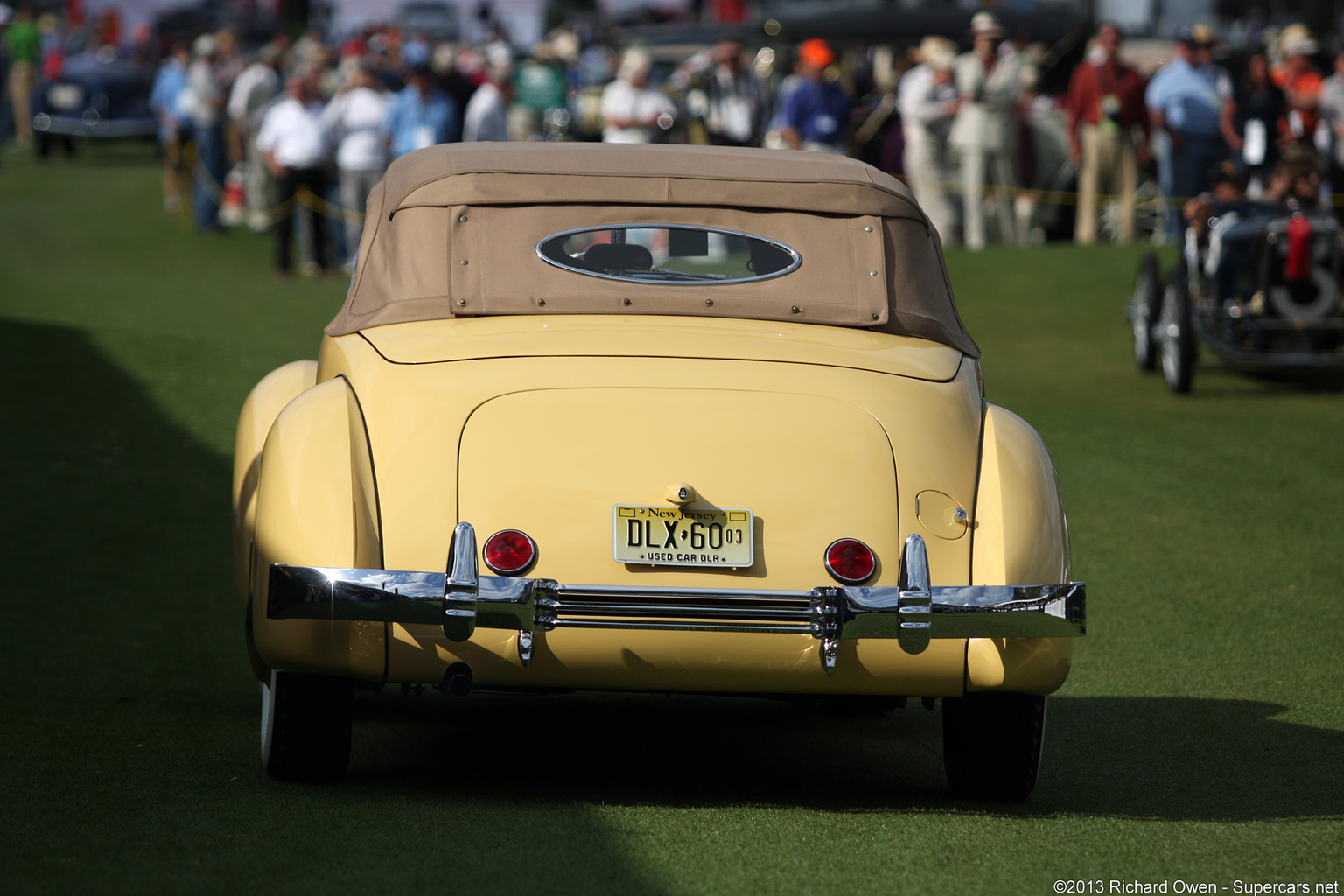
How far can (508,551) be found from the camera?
404cm

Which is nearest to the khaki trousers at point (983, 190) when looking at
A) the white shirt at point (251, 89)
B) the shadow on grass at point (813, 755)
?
the white shirt at point (251, 89)

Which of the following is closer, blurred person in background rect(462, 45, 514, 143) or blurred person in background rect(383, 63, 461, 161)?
blurred person in background rect(383, 63, 461, 161)

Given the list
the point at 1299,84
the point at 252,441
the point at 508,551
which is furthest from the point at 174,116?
the point at 508,551

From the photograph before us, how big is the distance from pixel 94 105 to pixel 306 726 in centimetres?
2732

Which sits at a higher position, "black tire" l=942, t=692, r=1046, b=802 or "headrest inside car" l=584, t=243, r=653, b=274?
"headrest inside car" l=584, t=243, r=653, b=274

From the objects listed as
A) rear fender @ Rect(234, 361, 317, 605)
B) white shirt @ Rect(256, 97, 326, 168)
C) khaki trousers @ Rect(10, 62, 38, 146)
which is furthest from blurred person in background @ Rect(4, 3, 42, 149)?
rear fender @ Rect(234, 361, 317, 605)

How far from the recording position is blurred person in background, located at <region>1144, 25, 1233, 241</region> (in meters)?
17.8

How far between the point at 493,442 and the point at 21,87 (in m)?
29.1

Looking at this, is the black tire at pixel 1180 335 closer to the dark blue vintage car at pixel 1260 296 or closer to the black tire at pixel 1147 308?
the dark blue vintage car at pixel 1260 296

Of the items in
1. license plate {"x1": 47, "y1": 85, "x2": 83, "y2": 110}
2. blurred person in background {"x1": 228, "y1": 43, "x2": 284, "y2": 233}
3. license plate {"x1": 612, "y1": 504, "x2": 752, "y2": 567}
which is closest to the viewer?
license plate {"x1": 612, "y1": 504, "x2": 752, "y2": 567}

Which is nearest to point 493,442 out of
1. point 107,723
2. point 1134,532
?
point 107,723

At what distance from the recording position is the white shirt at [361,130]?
17.2 metres

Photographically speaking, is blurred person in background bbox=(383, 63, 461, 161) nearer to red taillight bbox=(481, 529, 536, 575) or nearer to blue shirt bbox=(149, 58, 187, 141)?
blue shirt bbox=(149, 58, 187, 141)

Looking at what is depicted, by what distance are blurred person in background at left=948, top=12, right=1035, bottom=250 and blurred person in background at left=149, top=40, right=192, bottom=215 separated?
31.7 ft
